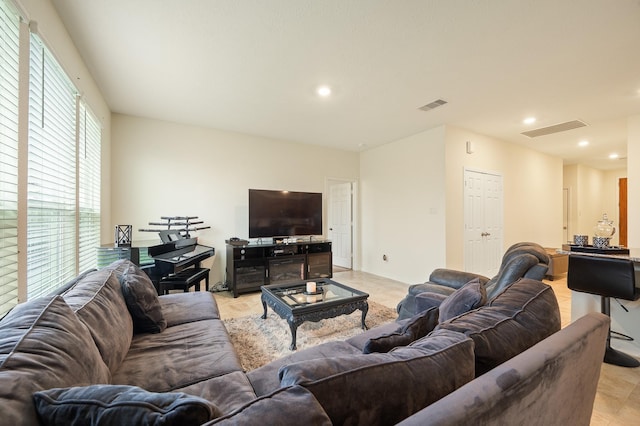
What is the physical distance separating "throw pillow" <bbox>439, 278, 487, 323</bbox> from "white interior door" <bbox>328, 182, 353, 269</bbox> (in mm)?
4394

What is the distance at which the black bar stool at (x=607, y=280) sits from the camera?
80.2 inches

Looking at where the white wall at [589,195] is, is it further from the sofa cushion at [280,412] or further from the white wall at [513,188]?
the sofa cushion at [280,412]

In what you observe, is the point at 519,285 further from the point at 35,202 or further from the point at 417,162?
the point at 417,162

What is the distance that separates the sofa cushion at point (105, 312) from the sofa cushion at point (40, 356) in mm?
164

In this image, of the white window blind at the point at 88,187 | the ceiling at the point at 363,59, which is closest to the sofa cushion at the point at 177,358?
the white window blind at the point at 88,187

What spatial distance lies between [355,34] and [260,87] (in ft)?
4.15

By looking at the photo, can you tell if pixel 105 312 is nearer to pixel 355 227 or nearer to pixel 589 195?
pixel 355 227

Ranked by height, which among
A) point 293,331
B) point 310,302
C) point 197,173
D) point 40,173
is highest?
point 197,173

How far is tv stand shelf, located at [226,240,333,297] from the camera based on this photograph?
13.3 feet

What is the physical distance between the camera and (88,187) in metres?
2.76

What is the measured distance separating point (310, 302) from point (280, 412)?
206 cm

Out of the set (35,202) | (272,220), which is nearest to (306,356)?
(35,202)

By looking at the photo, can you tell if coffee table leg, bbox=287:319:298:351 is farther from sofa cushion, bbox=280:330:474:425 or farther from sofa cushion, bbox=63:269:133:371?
sofa cushion, bbox=280:330:474:425

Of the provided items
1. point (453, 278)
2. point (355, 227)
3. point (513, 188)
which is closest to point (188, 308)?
point (453, 278)
